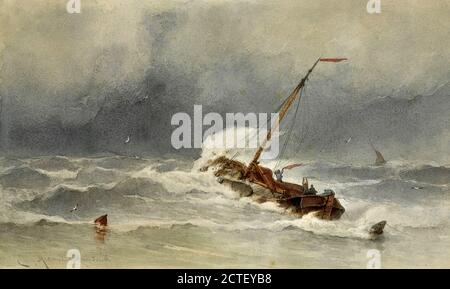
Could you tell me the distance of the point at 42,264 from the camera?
28.4 feet

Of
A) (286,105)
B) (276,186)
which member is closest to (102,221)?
(276,186)

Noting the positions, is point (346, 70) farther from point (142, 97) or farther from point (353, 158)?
point (142, 97)

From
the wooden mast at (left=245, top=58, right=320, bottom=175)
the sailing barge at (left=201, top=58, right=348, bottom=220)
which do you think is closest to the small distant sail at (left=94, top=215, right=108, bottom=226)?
the sailing barge at (left=201, top=58, right=348, bottom=220)

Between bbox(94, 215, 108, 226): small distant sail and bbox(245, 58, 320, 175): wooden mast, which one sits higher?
bbox(245, 58, 320, 175): wooden mast

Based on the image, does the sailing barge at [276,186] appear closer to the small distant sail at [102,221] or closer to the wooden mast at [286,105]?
the wooden mast at [286,105]

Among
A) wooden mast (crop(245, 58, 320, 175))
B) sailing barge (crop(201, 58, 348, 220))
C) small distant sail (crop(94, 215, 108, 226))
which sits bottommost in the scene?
small distant sail (crop(94, 215, 108, 226))

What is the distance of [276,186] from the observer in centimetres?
874

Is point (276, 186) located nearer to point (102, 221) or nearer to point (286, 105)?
point (286, 105)

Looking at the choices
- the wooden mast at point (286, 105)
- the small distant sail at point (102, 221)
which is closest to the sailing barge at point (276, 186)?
the wooden mast at point (286, 105)

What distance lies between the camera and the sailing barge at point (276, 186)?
28.5ft

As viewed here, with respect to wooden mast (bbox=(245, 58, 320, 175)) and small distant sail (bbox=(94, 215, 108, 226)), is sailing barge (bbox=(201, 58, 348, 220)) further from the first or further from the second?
small distant sail (bbox=(94, 215, 108, 226))

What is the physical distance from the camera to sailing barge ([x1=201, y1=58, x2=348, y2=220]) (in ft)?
28.5

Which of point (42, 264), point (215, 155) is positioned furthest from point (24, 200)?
point (215, 155)

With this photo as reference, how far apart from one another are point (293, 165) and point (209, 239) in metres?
1.61
